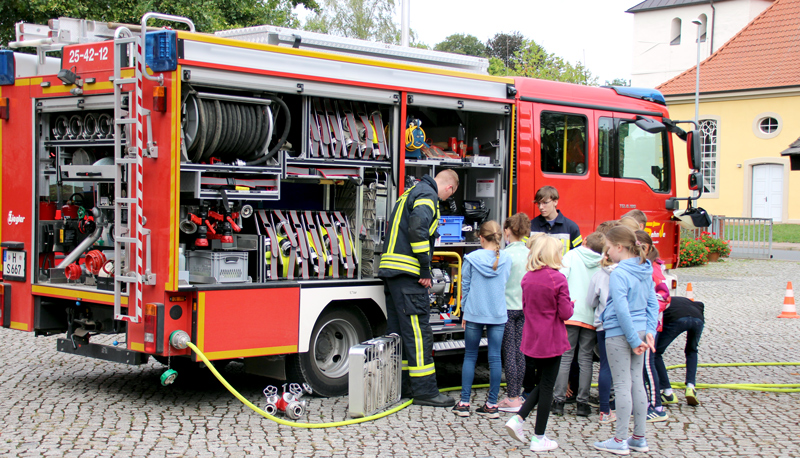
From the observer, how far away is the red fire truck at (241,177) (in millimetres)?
5953

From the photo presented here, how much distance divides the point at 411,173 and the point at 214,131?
→ 2370mm

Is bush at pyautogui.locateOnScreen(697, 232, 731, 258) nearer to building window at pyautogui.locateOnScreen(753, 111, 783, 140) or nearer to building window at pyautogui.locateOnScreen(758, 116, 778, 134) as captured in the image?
building window at pyautogui.locateOnScreen(753, 111, 783, 140)

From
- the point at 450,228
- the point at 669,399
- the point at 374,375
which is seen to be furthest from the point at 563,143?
the point at 374,375

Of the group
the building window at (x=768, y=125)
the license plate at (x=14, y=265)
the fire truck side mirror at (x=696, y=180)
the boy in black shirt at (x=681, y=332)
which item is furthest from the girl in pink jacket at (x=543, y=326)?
the building window at (x=768, y=125)

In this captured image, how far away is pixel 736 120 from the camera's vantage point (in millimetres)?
33500

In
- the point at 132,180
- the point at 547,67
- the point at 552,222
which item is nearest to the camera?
the point at 132,180

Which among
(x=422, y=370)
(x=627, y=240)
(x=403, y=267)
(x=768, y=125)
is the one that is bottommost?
(x=422, y=370)

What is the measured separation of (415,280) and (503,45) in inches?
2258

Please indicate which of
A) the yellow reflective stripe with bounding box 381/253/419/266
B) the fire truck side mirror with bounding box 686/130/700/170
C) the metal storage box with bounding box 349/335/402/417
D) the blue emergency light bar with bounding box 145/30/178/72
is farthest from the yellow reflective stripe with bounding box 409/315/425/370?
the fire truck side mirror with bounding box 686/130/700/170

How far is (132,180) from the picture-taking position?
5.98 meters

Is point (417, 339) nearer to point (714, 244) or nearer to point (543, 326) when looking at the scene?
point (543, 326)

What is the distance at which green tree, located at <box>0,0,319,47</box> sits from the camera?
15.1m

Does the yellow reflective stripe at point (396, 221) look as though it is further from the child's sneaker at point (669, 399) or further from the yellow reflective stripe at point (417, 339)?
the child's sneaker at point (669, 399)

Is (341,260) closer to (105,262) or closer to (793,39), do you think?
(105,262)
